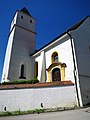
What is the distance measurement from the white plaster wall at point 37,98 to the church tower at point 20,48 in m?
6.36

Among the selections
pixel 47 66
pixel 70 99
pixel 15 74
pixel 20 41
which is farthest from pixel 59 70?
pixel 20 41

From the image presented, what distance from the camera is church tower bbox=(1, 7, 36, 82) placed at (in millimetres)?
19453

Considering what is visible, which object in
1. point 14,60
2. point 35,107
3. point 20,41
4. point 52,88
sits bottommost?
point 35,107

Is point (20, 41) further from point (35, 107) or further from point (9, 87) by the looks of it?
point (35, 107)

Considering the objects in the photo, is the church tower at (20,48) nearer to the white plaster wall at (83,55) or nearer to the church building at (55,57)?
the church building at (55,57)

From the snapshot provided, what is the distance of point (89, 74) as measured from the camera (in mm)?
14391

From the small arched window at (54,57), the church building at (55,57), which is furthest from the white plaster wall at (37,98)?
the small arched window at (54,57)

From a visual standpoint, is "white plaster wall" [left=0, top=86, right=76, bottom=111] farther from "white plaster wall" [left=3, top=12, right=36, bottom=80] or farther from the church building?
"white plaster wall" [left=3, top=12, right=36, bottom=80]

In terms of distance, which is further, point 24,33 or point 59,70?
point 24,33

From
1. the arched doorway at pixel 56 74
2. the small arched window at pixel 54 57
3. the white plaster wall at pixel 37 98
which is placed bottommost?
the white plaster wall at pixel 37 98

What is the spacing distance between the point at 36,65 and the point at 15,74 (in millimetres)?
3432

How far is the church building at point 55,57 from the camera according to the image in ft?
44.6

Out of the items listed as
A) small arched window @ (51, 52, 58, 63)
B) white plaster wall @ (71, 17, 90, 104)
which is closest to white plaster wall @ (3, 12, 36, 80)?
small arched window @ (51, 52, 58, 63)

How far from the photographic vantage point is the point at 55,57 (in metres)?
17.3
